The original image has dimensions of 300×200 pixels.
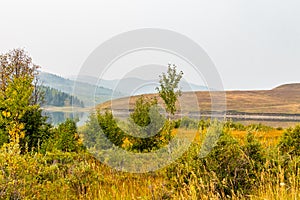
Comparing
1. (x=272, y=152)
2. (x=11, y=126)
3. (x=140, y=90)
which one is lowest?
(x=272, y=152)

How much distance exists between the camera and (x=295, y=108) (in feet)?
290

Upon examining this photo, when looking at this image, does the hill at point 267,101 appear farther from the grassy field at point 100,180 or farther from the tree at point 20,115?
the grassy field at point 100,180

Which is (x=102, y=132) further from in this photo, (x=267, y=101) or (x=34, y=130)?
(x=267, y=101)

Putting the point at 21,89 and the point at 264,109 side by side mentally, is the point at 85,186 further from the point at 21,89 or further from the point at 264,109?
the point at 264,109

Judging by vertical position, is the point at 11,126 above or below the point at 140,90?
below

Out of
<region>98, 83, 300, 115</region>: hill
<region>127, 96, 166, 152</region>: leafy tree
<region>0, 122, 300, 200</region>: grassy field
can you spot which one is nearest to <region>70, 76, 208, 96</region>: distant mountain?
<region>127, 96, 166, 152</region>: leafy tree

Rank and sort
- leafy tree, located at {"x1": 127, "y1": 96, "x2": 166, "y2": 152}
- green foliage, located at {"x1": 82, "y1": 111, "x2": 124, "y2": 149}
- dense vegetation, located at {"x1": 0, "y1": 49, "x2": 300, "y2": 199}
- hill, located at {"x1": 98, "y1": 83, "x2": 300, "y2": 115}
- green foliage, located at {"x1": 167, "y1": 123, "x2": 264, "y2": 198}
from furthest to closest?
hill, located at {"x1": 98, "y1": 83, "x2": 300, "y2": 115}, leafy tree, located at {"x1": 127, "y1": 96, "x2": 166, "y2": 152}, green foliage, located at {"x1": 82, "y1": 111, "x2": 124, "y2": 149}, green foliage, located at {"x1": 167, "y1": 123, "x2": 264, "y2": 198}, dense vegetation, located at {"x1": 0, "y1": 49, "x2": 300, "y2": 199}

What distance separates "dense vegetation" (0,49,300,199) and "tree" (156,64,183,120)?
6323mm

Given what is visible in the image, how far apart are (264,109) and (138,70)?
76856 millimetres

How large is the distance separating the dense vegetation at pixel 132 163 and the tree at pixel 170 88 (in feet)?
20.7

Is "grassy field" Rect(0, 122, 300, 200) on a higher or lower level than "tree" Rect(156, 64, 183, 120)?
lower

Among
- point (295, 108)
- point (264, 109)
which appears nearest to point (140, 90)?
point (264, 109)

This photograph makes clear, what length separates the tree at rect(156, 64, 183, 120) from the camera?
64.3 feet

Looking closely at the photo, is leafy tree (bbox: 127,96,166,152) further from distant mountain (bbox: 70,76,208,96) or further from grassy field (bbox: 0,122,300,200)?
grassy field (bbox: 0,122,300,200)
